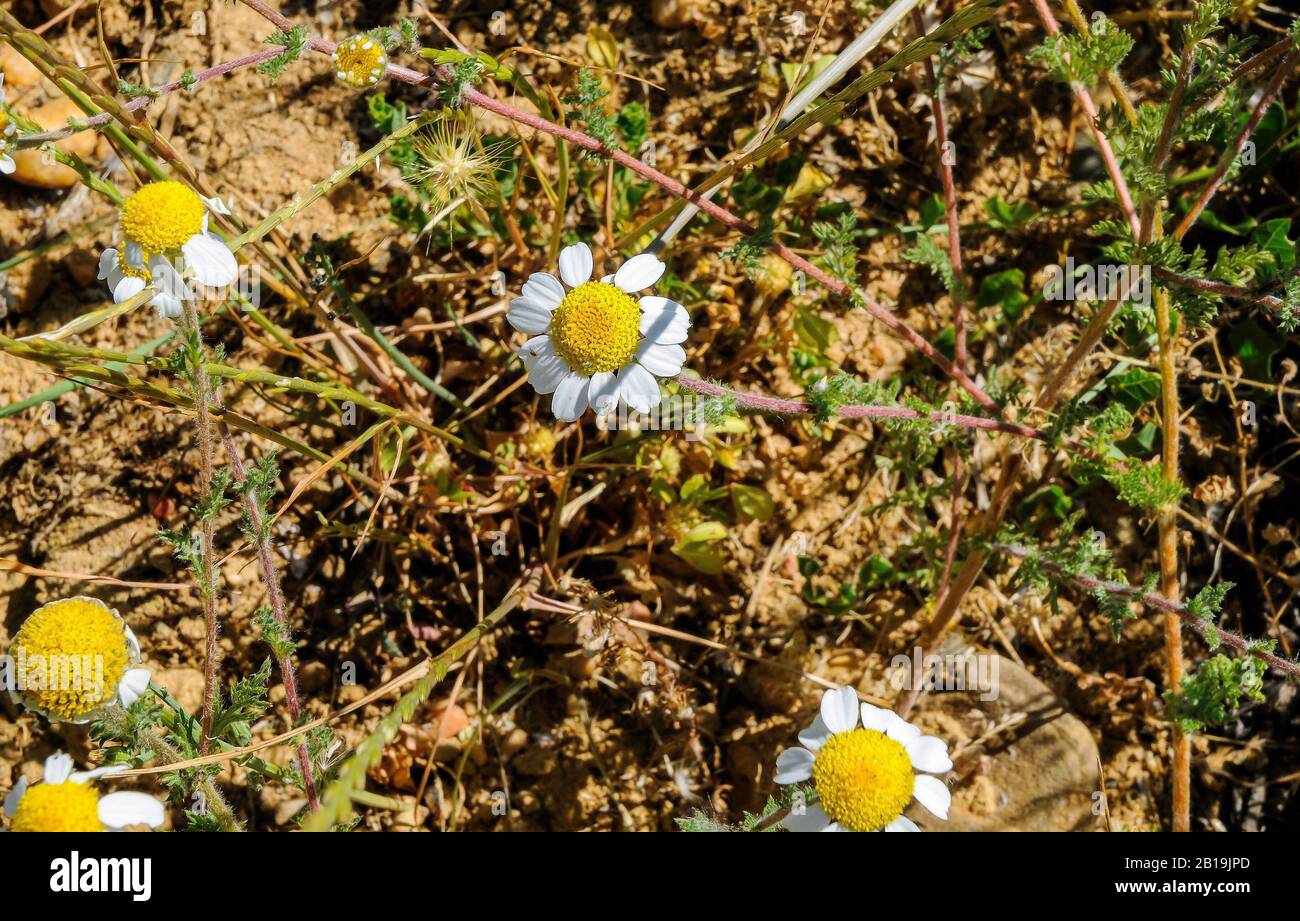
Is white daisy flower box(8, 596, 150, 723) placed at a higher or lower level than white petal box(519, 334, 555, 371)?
lower

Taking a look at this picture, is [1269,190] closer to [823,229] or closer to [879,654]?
[823,229]

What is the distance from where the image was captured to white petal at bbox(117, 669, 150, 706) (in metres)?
2.52

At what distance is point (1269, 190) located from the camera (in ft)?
12.8

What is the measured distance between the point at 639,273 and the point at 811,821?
1.51 metres

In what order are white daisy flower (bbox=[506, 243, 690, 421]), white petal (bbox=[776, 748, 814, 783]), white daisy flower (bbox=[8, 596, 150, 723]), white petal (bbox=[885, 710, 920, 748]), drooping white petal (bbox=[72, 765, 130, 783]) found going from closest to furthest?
drooping white petal (bbox=[72, 765, 130, 783]) → white daisy flower (bbox=[8, 596, 150, 723]) → white daisy flower (bbox=[506, 243, 690, 421]) → white petal (bbox=[776, 748, 814, 783]) → white petal (bbox=[885, 710, 920, 748])

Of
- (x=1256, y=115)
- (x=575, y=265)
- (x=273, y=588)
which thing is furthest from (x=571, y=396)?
(x=1256, y=115)

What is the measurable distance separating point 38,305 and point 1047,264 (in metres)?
3.96

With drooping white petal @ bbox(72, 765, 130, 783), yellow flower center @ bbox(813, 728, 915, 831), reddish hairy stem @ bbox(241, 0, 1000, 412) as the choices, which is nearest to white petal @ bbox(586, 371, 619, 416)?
reddish hairy stem @ bbox(241, 0, 1000, 412)

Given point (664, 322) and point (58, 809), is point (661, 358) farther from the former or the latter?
point (58, 809)

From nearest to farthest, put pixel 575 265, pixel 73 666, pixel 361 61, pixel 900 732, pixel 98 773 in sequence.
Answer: pixel 98 773, pixel 73 666, pixel 361 61, pixel 575 265, pixel 900 732

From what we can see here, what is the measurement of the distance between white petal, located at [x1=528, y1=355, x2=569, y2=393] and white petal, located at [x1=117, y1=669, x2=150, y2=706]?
1258mm

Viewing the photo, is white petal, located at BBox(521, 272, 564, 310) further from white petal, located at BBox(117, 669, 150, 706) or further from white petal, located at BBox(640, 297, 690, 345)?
white petal, located at BBox(117, 669, 150, 706)

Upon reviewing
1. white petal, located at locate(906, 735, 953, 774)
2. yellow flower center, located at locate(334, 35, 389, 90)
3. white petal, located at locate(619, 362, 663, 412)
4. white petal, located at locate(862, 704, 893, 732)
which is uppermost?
yellow flower center, located at locate(334, 35, 389, 90)

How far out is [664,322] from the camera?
8.49ft
